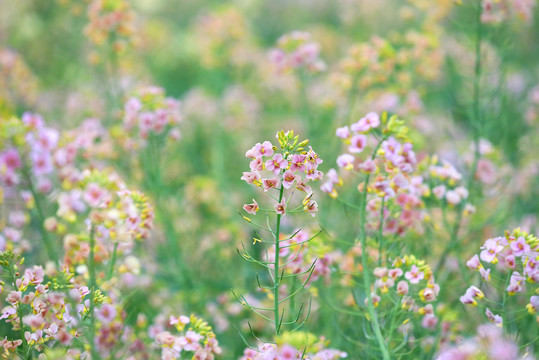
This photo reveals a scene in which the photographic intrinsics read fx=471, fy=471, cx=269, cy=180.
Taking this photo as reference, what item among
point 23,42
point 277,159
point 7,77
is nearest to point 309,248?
point 277,159

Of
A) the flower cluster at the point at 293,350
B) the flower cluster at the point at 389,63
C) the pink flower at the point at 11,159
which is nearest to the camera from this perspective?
the flower cluster at the point at 293,350

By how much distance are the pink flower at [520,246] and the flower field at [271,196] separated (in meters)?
0.01

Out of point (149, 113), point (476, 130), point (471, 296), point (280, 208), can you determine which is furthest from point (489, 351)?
point (149, 113)

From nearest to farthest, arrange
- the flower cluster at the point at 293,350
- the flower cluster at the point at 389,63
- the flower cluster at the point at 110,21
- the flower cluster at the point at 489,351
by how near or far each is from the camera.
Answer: the flower cluster at the point at 489,351, the flower cluster at the point at 293,350, the flower cluster at the point at 110,21, the flower cluster at the point at 389,63

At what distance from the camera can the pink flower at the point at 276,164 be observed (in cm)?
167

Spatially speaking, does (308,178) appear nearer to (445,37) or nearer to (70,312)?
(70,312)

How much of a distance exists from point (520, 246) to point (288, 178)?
3.14 feet

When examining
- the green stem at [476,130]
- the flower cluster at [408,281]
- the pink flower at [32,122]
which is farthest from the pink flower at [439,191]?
the pink flower at [32,122]

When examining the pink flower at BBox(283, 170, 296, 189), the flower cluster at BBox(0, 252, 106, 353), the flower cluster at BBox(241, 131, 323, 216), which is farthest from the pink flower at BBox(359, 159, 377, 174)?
the flower cluster at BBox(0, 252, 106, 353)

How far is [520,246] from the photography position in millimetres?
1829

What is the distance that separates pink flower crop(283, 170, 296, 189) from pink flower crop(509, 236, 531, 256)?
36.0 inches

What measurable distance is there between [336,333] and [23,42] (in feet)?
18.6

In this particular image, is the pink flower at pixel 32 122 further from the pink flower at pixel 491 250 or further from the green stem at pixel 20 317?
the pink flower at pixel 491 250

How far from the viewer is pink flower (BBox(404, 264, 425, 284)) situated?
1.93 m
